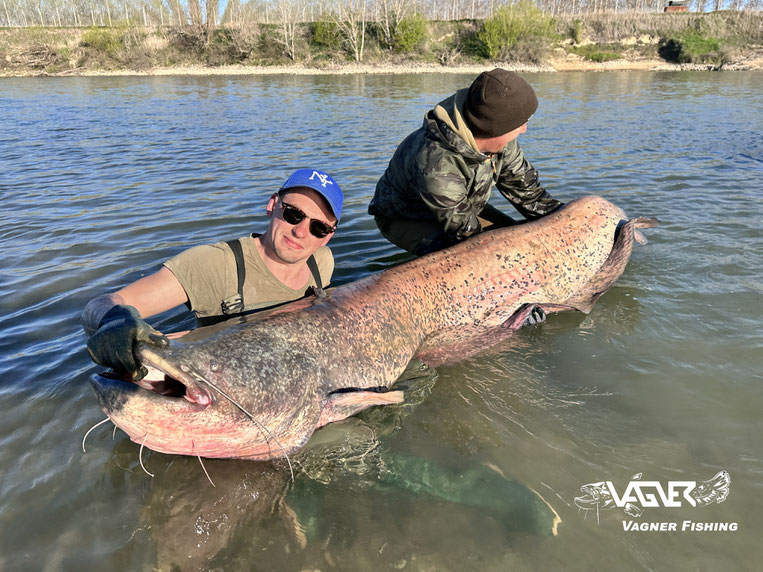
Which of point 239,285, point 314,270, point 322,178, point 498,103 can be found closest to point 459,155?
point 498,103

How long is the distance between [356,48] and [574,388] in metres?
44.9

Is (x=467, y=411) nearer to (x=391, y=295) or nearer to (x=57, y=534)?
(x=391, y=295)

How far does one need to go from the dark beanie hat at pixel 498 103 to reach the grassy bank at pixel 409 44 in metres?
39.6

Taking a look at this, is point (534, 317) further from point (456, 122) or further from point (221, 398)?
point (221, 398)

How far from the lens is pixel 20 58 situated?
128ft

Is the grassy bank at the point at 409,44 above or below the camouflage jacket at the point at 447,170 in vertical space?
above

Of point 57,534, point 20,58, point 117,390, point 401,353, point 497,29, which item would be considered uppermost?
point 497,29

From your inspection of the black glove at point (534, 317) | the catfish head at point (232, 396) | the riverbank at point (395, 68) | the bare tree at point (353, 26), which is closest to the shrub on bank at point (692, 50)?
the riverbank at point (395, 68)

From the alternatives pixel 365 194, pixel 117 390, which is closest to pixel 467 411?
pixel 117 390

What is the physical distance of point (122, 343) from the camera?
→ 1765 mm

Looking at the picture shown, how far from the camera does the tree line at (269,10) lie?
45531 mm

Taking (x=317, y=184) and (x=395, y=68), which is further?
(x=395, y=68)

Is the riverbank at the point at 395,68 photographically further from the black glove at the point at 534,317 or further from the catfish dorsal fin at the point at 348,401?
the catfish dorsal fin at the point at 348,401

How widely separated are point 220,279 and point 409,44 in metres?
46.9
